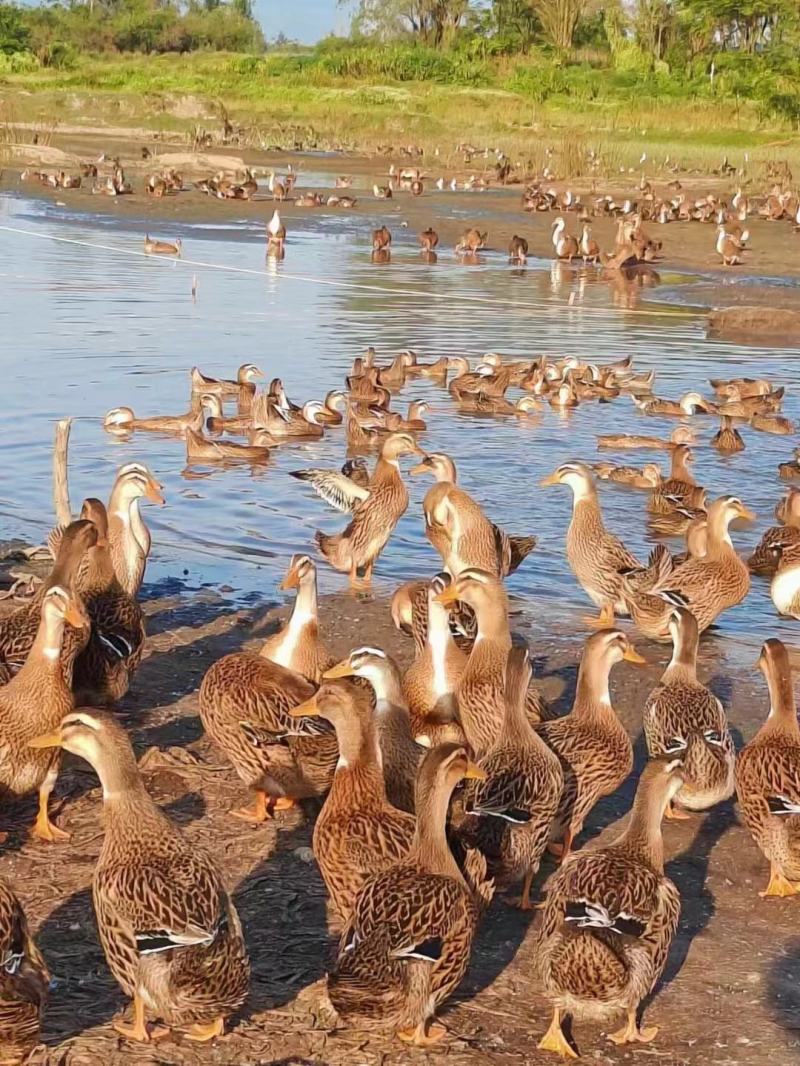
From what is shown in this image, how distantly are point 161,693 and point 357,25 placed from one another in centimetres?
9614

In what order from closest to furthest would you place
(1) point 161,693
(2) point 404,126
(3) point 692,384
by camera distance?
(1) point 161,693 → (3) point 692,384 → (2) point 404,126

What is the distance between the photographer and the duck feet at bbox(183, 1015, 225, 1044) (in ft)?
15.7

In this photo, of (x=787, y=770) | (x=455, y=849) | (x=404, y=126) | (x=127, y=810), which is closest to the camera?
(x=127, y=810)

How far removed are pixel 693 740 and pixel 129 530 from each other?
4022 mm

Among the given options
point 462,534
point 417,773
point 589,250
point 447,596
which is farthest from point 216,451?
point 589,250

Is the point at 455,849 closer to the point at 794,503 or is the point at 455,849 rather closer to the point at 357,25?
the point at 794,503

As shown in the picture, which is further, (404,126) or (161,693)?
(404,126)

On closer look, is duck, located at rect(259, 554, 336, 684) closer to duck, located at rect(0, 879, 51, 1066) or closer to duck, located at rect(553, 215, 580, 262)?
duck, located at rect(0, 879, 51, 1066)

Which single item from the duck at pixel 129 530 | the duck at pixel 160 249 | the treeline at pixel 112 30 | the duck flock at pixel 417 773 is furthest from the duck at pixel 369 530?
the treeline at pixel 112 30

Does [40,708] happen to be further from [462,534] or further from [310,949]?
[462,534]

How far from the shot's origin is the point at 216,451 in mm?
15102

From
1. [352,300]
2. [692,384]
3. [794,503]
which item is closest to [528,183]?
[352,300]

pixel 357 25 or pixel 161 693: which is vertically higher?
pixel 357 25

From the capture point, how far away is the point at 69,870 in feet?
19.3
